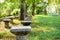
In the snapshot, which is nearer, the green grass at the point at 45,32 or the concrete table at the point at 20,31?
the concrete table at the point at 20,31

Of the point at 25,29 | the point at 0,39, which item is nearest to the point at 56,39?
the point at 0,39

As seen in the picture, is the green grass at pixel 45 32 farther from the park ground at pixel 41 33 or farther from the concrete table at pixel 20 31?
the concrete table at pixel 20 31

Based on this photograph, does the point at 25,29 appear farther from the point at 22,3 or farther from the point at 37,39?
the point at 22,3

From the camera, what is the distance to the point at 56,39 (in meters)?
10.2

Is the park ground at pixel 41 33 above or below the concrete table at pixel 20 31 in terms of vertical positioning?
below

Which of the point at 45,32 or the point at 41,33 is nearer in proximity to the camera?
the point at 41,33

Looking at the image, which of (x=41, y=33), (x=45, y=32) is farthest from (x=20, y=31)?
(x=45, y=32)

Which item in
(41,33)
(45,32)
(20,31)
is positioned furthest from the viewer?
(45,32)

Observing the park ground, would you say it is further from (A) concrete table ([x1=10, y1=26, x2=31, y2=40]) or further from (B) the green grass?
(A) concrete table ([x1=10, y1=26, x2=31, y2=40])

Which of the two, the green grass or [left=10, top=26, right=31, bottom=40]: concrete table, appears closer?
[left=10, top=26, right=31, bottom=40]: concrete table

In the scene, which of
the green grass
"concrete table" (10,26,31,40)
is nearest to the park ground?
the green grass

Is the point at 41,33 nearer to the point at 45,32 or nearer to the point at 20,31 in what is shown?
the point at 45,32

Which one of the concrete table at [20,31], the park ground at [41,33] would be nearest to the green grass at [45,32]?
the park ground at [41,33]

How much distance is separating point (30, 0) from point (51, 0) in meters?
1.99
